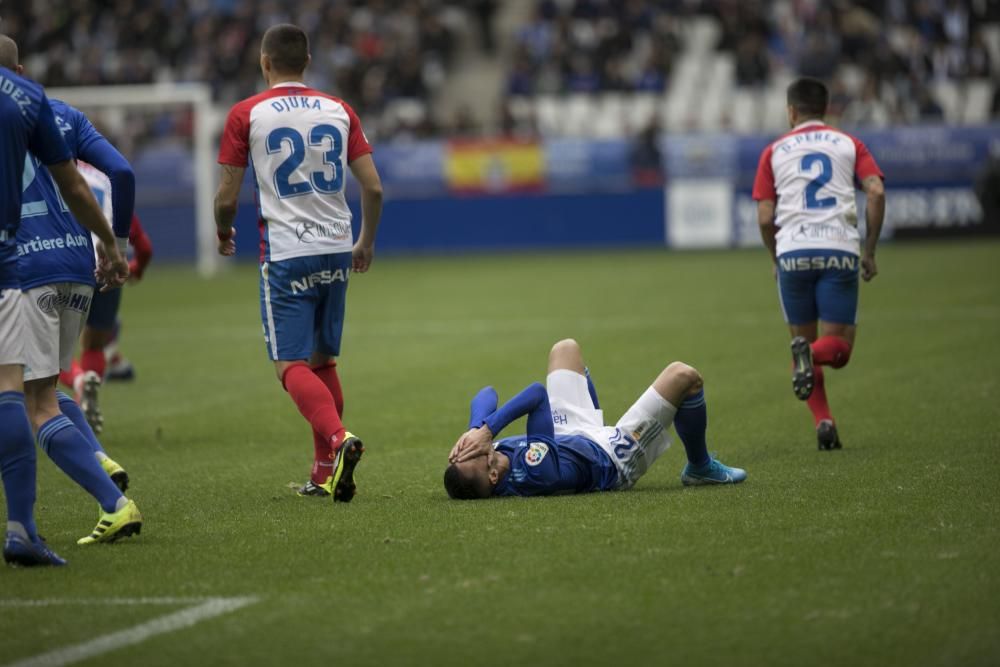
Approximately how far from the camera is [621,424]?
7059 mm

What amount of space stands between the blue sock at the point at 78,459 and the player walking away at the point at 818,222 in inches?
170

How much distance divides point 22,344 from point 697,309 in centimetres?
1286

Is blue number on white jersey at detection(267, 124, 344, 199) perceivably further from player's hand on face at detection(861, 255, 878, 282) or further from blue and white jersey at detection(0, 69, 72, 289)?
player's hand on face at detection(861, 255, 878, 282)

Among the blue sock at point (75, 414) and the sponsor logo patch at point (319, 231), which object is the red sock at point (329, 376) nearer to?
the sponsor logo patch at point (319, 231)

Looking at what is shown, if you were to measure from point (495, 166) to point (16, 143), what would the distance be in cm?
2564

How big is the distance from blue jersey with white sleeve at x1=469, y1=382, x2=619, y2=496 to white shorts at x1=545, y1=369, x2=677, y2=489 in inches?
2.3

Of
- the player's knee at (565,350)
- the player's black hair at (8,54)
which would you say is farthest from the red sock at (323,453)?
the player's black hair at (8,54)

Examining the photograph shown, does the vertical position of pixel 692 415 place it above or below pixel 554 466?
above

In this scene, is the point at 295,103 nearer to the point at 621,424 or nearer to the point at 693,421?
the point at 621,424

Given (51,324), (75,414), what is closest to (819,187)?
(75,414)

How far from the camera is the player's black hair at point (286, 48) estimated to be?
7.23 meters

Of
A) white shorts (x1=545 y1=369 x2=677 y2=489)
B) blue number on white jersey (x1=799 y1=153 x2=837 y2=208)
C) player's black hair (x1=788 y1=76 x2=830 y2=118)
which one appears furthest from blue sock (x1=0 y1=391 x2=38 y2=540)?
player's black hair (x1=788 y1=76 x2=830 y2=118)

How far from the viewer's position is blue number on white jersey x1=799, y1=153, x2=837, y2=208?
8891mm

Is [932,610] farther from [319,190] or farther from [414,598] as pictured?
[319,190]
